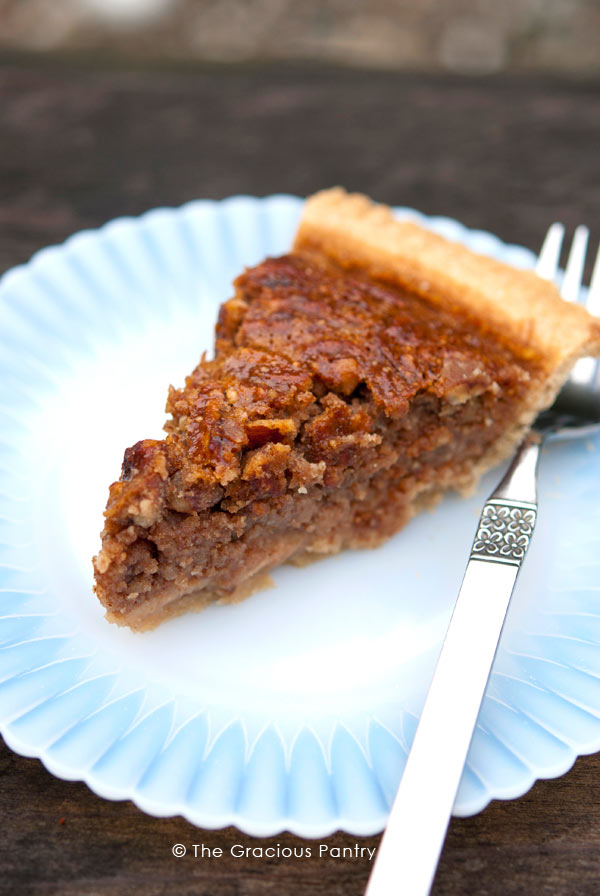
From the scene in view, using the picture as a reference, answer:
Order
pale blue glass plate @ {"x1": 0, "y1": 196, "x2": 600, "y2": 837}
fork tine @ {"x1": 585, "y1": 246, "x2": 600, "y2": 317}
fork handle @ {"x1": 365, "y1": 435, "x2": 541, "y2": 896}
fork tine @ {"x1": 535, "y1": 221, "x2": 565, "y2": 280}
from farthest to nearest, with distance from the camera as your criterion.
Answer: fork tine @ {"x1": 535, "y1": 221, "x2": 565, "y2": 280}
fork tine @ {"x1": 585, "y1": 246, "x2": 600, "y2": 317}
pale blue glass plate @ {"x1": 0, "y1": 196, "x2": 600, "y2": 837}
fork handle @ {"x1": 365, "y1": 435, "x2": 541, "y2": 896}

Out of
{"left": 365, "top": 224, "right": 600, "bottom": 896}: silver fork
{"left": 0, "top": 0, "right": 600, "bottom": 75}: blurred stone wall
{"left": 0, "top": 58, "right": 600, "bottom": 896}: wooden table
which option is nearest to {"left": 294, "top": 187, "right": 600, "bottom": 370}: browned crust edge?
{"left": 365, "top": 224, "right": 600, "bottom": 896}: silver fork

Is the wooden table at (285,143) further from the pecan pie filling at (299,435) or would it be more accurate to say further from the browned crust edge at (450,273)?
the pecan pie filling at (299,435)

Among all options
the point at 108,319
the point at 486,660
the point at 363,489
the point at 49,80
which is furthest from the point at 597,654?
the point at 49,80

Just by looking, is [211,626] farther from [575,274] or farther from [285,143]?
[285,143]

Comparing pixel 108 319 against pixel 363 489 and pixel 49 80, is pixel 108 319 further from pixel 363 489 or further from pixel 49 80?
pixel 49 80

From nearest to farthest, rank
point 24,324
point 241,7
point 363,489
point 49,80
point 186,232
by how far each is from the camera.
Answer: point 363,489 < point 24,324 < point 186,232 < point 49,80 < point 241,7

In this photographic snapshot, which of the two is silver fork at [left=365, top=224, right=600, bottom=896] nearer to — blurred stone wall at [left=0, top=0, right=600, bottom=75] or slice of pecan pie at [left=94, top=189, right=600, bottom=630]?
slice of pecan pie at [left=94, top=189, right=600, bottom=630]
